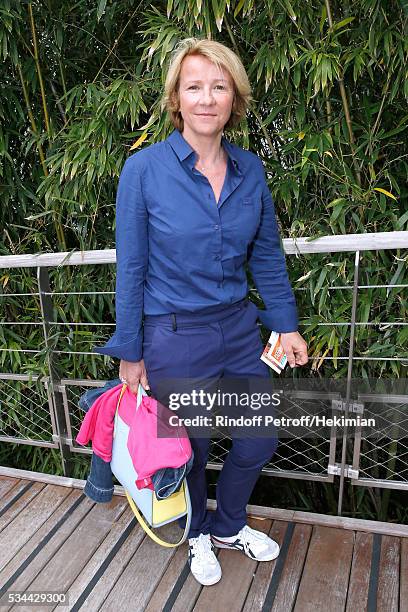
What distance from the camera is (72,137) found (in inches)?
82.7

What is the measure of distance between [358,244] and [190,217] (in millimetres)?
570

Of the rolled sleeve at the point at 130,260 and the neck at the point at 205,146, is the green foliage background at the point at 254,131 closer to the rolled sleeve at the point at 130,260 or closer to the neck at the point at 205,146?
the neck at the point at 205,146

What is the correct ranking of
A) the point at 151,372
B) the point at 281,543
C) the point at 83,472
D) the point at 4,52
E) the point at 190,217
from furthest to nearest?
1. the point at 83,472
2. the point at 4,52
3. the point at 281,543
4. the point at 151,372
5. the point at 190,217

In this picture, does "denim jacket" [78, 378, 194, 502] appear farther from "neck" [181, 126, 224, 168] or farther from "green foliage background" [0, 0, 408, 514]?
"neck" [181, 126, 224, 168]

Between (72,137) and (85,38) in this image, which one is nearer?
(72,137)

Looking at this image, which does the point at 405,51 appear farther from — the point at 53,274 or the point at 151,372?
the point at 53,274

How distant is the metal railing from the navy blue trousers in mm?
319

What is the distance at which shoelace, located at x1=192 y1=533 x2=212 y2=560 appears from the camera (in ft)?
5.69

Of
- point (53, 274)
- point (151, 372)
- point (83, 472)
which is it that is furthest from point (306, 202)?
point (83, 472)

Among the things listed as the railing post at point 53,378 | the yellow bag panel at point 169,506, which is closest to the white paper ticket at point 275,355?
the yellow bag panel at point 169,506

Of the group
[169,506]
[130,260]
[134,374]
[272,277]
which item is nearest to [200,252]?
[130,260]

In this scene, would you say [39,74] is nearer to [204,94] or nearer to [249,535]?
[204,94]

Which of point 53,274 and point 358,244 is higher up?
point 358,244

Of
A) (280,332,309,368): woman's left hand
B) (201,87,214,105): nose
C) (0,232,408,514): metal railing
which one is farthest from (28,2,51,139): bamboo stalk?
(280,332,309,368): woman's left hand
